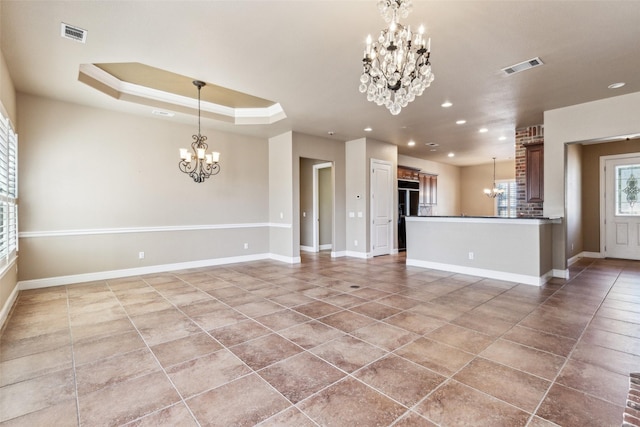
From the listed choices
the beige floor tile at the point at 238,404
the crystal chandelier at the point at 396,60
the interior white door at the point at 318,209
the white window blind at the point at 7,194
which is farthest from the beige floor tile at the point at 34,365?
the interior white door at the point at 318,209

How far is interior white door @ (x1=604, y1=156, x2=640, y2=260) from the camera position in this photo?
674 cm

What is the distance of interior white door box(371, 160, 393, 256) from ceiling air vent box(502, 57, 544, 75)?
401 centimetres

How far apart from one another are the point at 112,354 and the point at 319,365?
1.77 metres

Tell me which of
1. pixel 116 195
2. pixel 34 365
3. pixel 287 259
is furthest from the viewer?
pixel 287 259

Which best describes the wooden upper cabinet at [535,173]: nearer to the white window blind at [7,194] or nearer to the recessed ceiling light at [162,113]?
the recessed ceiling light at [162,113]

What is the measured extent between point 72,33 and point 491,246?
6218 mm

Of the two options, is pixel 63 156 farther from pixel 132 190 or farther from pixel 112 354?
pixel 112 354

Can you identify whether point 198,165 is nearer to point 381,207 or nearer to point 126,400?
point 381,207

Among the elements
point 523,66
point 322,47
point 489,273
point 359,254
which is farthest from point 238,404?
point 359,254

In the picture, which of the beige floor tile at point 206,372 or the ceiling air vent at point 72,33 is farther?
the ceiling air vent at point 72,33

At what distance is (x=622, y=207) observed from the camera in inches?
272

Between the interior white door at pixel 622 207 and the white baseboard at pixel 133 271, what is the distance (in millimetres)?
7326

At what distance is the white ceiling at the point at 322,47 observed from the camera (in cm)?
257

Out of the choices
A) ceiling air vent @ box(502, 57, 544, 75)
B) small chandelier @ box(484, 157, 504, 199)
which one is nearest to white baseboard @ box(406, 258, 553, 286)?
ceiling air vent @ box(502, 57, 544, 75)
